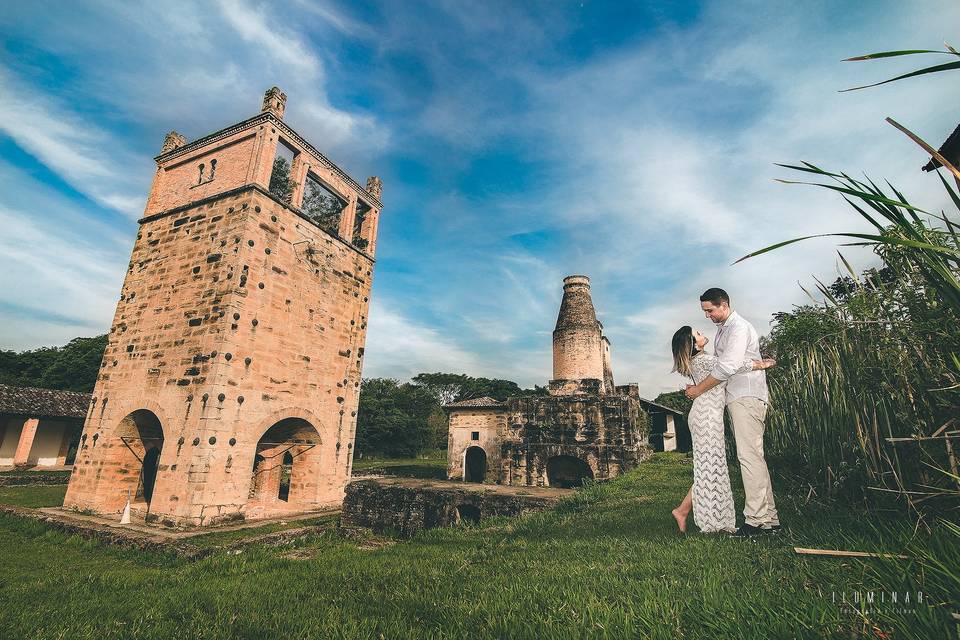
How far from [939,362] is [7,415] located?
3067cm

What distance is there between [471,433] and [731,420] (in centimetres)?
1656

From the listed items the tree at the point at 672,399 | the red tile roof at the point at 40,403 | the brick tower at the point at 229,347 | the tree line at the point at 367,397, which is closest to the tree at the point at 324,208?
the brick tower at the point at 229,347

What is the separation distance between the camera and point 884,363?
118 inches

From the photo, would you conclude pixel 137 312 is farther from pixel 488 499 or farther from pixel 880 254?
pixel 880 254

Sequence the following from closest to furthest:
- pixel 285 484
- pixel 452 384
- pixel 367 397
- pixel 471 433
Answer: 1. pixel 471 433
2. pixel 285 484
3. pixel 367 397
4. pixel 452 384

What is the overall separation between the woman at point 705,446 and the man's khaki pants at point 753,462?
216 mm

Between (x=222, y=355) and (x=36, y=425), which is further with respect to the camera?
(x=36, y=425)

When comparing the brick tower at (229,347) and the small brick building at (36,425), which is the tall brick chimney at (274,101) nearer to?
the brick tower at (229,347)

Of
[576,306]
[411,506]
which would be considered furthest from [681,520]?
[576,306]

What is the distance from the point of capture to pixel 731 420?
138 inches

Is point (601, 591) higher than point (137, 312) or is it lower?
lower

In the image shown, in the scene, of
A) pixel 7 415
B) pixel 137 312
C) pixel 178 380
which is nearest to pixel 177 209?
pixel 137 312

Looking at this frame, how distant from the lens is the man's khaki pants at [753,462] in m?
3.22

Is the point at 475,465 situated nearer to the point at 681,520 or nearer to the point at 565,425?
the point at 565,425
